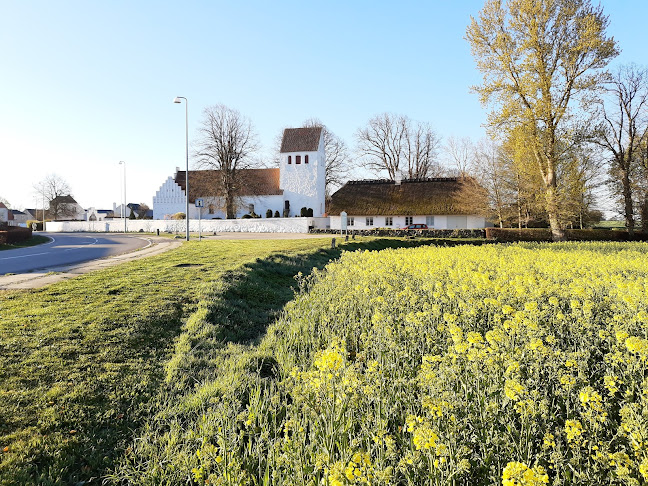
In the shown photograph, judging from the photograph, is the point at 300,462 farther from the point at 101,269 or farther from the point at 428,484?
the point at 101,269

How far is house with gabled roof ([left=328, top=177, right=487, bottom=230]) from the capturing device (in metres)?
45.4

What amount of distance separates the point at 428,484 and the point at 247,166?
55.4 m

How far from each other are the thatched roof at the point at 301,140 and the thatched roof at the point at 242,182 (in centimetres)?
517

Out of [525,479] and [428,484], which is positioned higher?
[525,479]

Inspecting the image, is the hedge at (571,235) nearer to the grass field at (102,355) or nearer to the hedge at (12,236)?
the grass field at (102,355)

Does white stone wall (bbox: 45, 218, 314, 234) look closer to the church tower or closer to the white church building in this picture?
the white church building

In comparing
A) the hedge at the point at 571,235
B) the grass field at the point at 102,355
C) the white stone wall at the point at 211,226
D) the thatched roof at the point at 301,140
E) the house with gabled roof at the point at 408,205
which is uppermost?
the thatched roof at the point at 301,140

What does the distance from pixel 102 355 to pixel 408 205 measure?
4346 centimetres

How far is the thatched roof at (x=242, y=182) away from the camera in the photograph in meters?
57.7

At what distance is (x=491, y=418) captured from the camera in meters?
3.01

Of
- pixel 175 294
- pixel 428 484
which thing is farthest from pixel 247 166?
pixel 428 484

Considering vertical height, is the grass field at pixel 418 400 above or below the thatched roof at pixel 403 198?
below

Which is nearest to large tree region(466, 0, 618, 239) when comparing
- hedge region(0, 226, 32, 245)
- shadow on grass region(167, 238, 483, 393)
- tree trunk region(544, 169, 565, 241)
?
tree trunk region(544, 169, 565, 241)

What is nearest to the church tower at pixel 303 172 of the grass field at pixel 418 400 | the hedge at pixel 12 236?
the hedge at pixel 12 236
